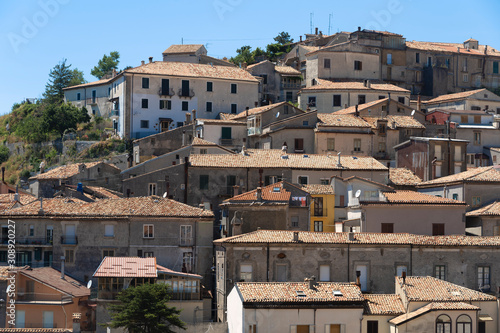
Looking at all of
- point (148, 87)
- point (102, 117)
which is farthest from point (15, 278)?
point (102, 117)

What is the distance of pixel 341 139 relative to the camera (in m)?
73.7

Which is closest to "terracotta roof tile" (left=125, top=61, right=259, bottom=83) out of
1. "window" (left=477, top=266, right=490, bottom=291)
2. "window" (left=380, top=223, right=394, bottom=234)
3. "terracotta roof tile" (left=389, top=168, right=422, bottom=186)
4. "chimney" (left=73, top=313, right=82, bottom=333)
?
"terracotta roof tile" (left=389, top=168, right=422, bottom=186)

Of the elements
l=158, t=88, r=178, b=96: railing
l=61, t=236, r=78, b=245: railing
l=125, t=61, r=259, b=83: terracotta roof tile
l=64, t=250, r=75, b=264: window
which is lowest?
l=64, t=250, r=75, b=264: window

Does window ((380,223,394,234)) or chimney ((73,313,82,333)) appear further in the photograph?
window ((380,223,394,234))

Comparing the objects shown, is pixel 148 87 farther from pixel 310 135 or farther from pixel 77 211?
pixel 77 211

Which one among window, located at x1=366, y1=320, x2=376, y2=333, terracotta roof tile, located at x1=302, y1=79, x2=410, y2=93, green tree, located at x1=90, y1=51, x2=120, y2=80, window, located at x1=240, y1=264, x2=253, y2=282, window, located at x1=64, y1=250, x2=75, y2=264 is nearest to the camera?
window, located at x1=366, y1=320, x2=376, y2=333

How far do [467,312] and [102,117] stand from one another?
5463 centimetres

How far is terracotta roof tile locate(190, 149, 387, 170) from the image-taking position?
62969 mm

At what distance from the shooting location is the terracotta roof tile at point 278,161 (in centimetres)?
6297

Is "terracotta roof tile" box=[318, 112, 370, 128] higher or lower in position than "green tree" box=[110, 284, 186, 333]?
higher

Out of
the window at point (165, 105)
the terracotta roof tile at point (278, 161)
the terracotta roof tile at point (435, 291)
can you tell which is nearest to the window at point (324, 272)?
the terracotta roof tile at point (435, 291)

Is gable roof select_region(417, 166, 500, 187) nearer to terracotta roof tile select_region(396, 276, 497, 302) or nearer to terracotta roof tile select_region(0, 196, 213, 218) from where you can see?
terracotta roof tile select_region(396, 276, 497, 302)

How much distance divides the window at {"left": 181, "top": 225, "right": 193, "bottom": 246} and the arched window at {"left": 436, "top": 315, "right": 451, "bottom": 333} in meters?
16.1

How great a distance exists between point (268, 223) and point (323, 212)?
239 inches
